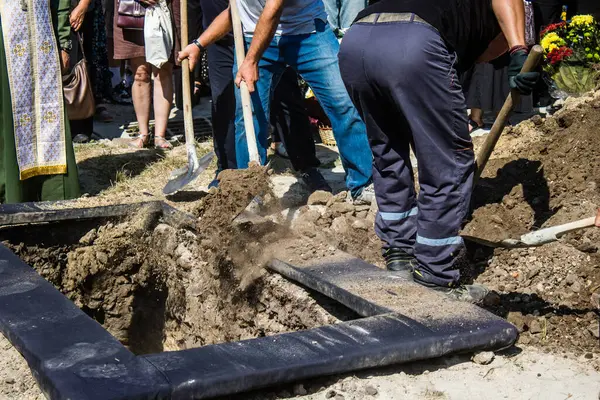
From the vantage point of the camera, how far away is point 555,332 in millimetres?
3678

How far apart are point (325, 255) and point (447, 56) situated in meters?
1.11

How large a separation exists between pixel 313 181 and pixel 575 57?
2439 mm

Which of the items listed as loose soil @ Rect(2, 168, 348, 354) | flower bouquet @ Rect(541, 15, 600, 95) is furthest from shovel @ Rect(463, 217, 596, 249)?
flower bouquet @ Rect(541, 15, 600, 95)

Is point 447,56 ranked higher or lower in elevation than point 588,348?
higher

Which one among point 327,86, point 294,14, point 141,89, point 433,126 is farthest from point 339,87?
point 141,89

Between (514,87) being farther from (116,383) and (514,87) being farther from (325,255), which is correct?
(116,383)

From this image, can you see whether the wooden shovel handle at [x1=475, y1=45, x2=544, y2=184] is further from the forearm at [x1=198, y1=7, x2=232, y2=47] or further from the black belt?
the forearm at [x1=198, y1=7, x2=232, y2=47]

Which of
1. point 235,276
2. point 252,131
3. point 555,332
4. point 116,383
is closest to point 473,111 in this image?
point 252,131

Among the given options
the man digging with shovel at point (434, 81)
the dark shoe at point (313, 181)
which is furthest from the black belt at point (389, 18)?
the dark shoe at point (313, 181)

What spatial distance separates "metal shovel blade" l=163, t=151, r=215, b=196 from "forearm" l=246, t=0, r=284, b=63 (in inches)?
53.0

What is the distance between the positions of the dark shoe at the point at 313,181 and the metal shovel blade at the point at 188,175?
0.68 metres

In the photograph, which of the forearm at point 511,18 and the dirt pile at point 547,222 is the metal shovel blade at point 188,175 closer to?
the dirt pile at point 547,222

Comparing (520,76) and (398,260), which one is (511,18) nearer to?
(520,76)

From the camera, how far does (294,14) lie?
5520 mm
